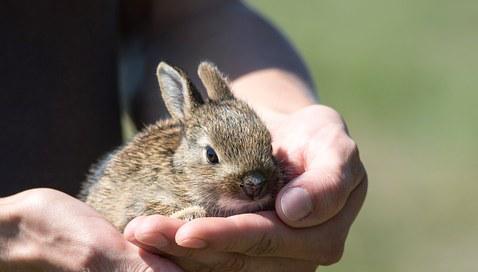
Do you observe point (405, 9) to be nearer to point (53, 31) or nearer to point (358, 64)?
point (358, 64)

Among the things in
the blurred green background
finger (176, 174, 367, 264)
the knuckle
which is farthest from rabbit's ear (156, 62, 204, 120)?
A: the blurred green background

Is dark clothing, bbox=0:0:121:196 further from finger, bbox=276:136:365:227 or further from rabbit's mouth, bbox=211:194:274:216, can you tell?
finger, bbox=276:136:365:227

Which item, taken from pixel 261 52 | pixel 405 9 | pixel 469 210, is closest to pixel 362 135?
pixel 469 210

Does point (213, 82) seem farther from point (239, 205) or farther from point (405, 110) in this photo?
point (405, 110)

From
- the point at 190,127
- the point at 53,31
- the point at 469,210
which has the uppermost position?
the point at 53,31

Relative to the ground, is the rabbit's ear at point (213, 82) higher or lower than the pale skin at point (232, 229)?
higher

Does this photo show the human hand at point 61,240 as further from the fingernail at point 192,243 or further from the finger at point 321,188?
the finger at point 321,188

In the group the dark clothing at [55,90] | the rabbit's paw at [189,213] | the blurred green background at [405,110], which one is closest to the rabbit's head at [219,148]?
the rabbit's paw at [189,213]
